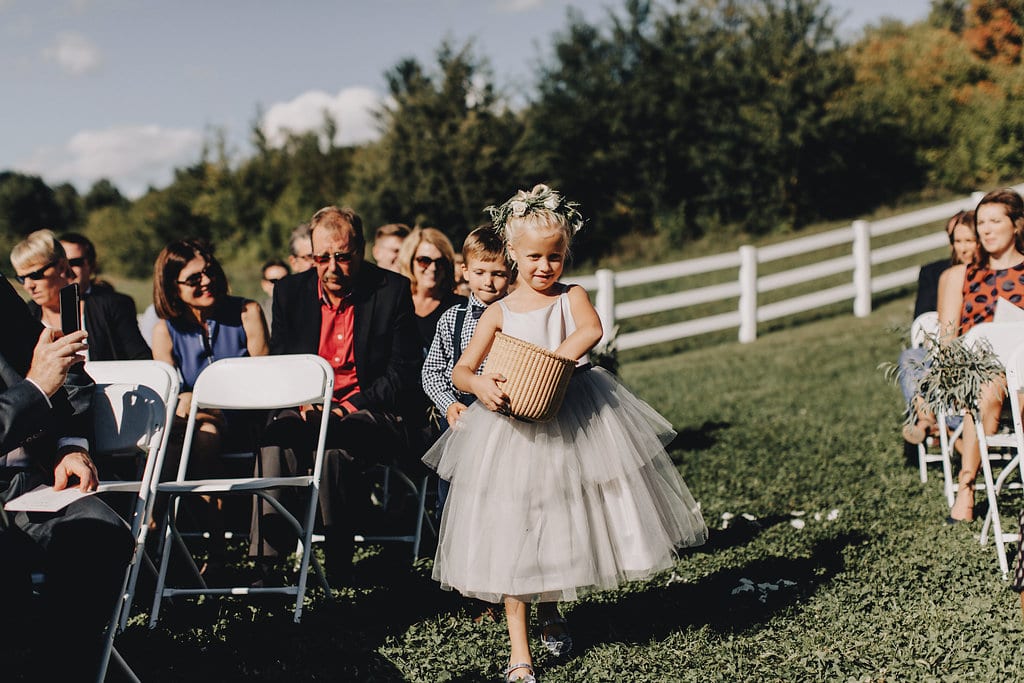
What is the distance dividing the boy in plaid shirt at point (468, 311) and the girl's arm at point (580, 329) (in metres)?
0.83

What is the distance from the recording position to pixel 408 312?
19.0 feet

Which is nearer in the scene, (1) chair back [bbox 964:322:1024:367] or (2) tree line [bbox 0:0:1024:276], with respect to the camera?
(1) chair back [bbox 964:322:1024:367]

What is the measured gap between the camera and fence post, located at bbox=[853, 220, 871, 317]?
583 inches

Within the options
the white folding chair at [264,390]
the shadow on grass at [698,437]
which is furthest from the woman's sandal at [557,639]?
the shadow on grass at [698,437]

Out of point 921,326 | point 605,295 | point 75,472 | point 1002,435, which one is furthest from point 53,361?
point 605,295

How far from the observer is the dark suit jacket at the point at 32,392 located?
11.7 ft

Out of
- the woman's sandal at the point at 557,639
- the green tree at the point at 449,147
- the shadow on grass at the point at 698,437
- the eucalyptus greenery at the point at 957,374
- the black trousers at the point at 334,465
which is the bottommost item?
the shadow on grass at the point at 698,437

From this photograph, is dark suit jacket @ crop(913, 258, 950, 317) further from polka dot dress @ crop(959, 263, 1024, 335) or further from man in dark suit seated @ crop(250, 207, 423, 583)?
man in dark suit seated @ crop(250, 207, 423, 583)

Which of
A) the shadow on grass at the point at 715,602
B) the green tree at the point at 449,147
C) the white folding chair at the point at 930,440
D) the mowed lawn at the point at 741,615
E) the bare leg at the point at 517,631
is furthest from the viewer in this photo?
the green tree at the point at 449,147

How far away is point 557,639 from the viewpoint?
14.1 feet

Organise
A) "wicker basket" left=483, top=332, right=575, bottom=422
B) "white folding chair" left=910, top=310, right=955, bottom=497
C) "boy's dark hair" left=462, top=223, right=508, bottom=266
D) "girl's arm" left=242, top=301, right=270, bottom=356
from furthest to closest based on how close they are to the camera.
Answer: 1. "girl's arm" left=242, top=301, right=270, bottom=356
2. "white folding chair" left=910, top=310, right=955, bottom=497
3. "boy's dark hair" left=462, top=223, right=508, bottom=266
4. "wicker basket" left=483, top=332, right=575, bottom=422

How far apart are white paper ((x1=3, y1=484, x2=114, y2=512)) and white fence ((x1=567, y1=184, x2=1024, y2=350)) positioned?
9714 mm

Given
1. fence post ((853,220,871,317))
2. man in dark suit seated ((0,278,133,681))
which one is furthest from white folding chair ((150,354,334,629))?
fence post ((853,220,871,317))

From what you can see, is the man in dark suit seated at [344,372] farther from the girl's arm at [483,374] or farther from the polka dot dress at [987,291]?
the polka dot dress at [987,291]
